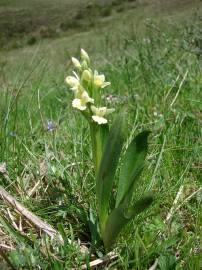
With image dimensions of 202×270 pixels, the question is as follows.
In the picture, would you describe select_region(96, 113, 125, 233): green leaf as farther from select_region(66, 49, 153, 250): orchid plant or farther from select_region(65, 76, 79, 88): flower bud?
select_region(65, 76, 79, 88): flower bud

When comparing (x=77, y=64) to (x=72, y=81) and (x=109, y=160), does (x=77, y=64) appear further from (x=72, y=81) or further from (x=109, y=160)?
(x=109, y=160)

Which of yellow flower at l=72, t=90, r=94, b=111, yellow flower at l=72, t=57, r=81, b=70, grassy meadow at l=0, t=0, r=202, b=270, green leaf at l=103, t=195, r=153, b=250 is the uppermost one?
yellow flower at l=72, t=57, r=81, b=70

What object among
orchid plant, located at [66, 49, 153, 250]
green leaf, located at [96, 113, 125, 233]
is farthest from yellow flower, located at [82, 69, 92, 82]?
green leaf, located at [96, 113, 125, 233]

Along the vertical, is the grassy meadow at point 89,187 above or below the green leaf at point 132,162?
below

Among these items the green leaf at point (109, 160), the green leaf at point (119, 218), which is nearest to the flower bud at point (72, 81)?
the green leaf at point (109, 160)

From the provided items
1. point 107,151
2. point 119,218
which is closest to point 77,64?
point 107,151

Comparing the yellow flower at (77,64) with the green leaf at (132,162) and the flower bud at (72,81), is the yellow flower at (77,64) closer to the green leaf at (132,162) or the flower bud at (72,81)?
the flower bud at (72,81)

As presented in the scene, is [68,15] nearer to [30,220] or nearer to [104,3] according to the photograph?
[104,3]
